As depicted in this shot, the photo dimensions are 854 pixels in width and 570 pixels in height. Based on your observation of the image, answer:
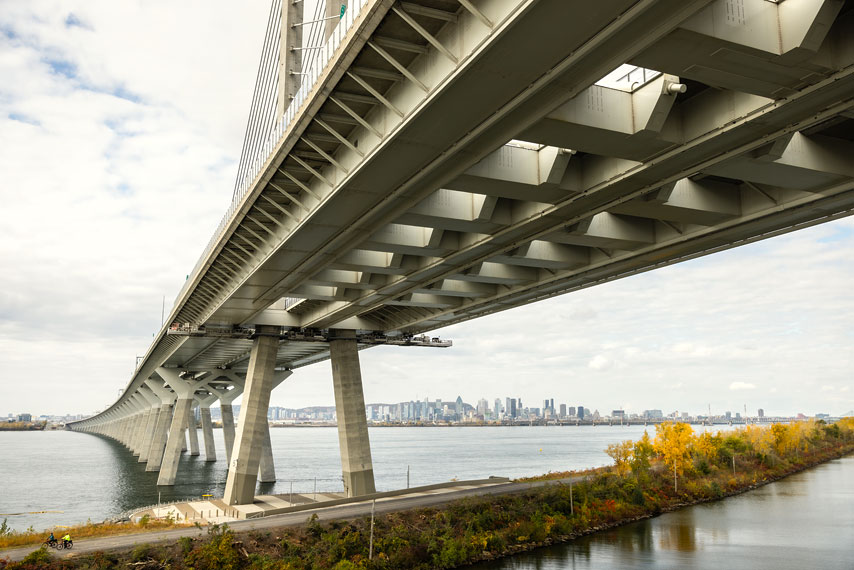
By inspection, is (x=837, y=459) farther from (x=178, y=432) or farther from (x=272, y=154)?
(x=272, y=154)

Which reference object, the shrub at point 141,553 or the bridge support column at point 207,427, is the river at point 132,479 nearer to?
the bridge support column at point 207,427

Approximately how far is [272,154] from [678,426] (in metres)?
51.6

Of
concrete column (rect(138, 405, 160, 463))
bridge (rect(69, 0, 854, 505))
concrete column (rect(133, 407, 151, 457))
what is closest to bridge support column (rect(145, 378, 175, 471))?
concrete column (rect(138, 405, 160, 463))

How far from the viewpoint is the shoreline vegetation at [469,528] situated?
87.6ft

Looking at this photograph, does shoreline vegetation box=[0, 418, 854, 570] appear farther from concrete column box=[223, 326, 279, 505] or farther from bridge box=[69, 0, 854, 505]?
bridge box=[69, 0, 854, 505]

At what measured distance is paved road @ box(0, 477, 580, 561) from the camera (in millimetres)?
27433

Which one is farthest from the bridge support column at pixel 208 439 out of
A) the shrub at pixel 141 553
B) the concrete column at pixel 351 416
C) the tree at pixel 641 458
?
the shrub at pixel 141 553

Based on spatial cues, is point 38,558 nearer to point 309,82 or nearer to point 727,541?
point 309,82

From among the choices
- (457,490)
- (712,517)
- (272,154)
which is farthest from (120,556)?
(712,517)

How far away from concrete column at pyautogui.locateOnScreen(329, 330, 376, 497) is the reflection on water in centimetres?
1632

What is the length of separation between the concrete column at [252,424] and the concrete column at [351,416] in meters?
5.01

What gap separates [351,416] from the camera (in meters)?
47.3

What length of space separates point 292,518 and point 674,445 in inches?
1423

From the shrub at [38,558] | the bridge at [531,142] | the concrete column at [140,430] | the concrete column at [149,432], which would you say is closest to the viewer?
the bridge at [531,142]
